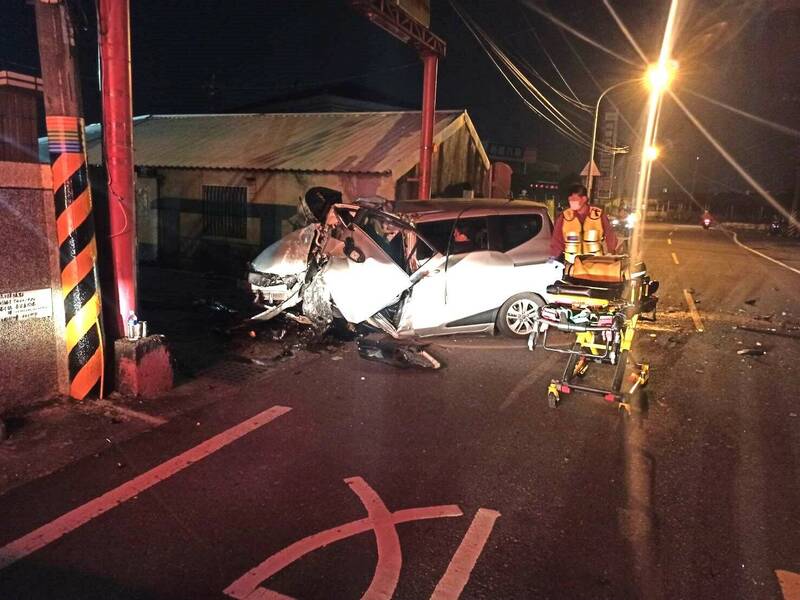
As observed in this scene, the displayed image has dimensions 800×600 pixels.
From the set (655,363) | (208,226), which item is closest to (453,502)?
(655,363)

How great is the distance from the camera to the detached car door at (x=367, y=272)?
7133mm

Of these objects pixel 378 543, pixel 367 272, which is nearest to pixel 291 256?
pixel 367 272

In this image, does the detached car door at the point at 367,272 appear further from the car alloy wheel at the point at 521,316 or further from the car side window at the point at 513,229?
the car alloy wheel at the point at 521,316

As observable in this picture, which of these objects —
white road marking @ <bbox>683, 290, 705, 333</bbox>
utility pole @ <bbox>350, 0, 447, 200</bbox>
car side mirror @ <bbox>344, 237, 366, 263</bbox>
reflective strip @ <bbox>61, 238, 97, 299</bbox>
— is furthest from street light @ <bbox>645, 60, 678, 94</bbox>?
reflective strip @ <bbox>61, 238, 97, 299</bbox>

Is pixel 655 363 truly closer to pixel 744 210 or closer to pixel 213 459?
pixel 213 459

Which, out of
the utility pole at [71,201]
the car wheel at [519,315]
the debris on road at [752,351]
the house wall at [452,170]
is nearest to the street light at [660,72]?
the house wall at [452,170]

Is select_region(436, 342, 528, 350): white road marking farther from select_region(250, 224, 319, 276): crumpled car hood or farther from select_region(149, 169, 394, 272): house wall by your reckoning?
select_region(149, 169, 394, 272): house wall

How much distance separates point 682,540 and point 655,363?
165 inches

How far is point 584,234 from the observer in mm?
6488

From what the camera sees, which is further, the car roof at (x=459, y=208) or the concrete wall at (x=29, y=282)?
the car roof at (x=459, y=208)

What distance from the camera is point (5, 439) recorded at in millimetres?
4625

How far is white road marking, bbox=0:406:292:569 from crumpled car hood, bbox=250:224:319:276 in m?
3.02

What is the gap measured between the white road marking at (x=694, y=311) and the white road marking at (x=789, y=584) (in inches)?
258

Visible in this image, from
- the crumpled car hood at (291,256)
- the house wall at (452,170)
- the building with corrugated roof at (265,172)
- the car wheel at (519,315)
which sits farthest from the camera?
the house wall at (452,170)
